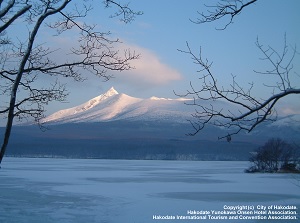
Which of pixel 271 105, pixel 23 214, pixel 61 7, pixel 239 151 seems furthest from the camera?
pixel 239 151

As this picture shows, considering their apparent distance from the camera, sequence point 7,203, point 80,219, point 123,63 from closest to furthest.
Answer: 1. point 123,63
2. point 80,219
3. point 7,203

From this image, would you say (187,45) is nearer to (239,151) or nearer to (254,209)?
(254,209)

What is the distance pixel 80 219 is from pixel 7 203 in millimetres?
4727

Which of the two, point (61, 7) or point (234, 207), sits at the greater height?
point (61, 7)

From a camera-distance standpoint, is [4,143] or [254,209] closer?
[4,143]

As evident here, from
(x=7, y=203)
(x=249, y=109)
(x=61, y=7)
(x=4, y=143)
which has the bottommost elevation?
(x=7, y=203)

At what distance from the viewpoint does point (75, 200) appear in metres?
16.0

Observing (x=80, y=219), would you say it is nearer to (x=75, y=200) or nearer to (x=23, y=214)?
(x=23, y=214)

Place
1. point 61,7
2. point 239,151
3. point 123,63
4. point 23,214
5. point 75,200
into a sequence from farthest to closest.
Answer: point 239,151
point 75,200
point 23,214
point 123,63
point 61,7

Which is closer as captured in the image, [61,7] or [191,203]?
[61,7]

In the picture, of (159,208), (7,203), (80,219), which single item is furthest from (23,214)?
(159,208)

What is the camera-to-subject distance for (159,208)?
13.8 m

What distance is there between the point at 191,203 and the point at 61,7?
12.1m

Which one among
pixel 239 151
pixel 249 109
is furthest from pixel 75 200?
pixel 239 151
